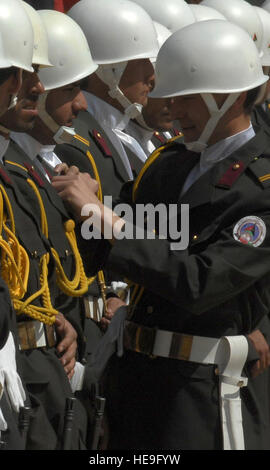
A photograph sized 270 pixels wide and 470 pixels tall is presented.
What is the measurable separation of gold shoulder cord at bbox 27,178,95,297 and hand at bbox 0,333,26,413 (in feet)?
2.95

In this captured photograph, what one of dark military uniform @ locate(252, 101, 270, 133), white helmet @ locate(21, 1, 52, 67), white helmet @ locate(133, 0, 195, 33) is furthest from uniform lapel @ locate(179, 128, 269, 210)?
dark military uniform @ locate(252, 101, 270, 133)

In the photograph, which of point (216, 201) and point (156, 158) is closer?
point (216, 201)

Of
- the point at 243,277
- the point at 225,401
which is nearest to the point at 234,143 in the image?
the point at 243,277

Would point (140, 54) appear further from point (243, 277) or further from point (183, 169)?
point (243, 277)

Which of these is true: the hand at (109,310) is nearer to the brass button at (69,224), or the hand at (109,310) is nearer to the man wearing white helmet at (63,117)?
the man wearing white helmet at (63,117)

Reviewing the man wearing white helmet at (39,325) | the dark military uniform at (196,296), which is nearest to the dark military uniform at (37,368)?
the man wearing white helmet at (39,325)

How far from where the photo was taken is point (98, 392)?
214 inches

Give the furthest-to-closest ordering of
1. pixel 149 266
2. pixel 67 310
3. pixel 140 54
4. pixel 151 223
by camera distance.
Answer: pixel 140 54 < pixel 67 310 < pixel 151 223 < pixel 149 266

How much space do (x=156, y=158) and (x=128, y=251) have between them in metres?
0.68

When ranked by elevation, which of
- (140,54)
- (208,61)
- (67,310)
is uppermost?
(208,61)

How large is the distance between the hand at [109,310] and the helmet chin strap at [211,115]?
1517 mm

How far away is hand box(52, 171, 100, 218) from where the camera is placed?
4801mm

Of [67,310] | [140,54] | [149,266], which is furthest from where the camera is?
[140,54]

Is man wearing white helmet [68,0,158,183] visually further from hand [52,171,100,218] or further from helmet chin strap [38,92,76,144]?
hand [52,171,100,218]
